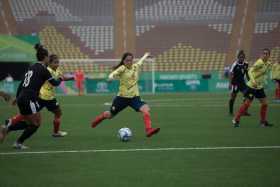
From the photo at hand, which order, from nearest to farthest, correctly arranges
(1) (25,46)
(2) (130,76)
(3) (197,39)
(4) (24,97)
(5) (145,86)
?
(4) (24,97) → (2) (130,76) → (1) (25,46) → (5) (145,86) → (3) (197,39)

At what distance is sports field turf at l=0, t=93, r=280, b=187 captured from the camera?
338 inches

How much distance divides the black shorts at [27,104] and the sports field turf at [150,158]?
73cm

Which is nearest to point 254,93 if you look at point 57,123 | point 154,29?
point 57,123

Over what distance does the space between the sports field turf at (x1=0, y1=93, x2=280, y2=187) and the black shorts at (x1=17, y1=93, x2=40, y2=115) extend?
73cm

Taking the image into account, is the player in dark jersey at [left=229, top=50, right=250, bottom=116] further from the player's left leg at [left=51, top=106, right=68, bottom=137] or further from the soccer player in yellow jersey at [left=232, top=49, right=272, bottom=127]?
the player's left leg at [left=51, top=106, right=68, bottom=137]

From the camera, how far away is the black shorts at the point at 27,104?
11.8 metres

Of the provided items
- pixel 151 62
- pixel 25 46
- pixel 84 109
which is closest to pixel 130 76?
pixel 84 109

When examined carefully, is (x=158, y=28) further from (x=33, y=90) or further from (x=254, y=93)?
(x=33, y=90)

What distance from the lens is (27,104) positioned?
11.8m

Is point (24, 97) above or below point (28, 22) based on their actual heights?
above

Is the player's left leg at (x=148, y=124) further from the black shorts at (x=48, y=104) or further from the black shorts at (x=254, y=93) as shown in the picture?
the black shorts at (x=254, y=93)

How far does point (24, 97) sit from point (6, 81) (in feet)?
101

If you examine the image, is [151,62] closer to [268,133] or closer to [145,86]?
[145,86]

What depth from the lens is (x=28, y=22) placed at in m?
51.4
